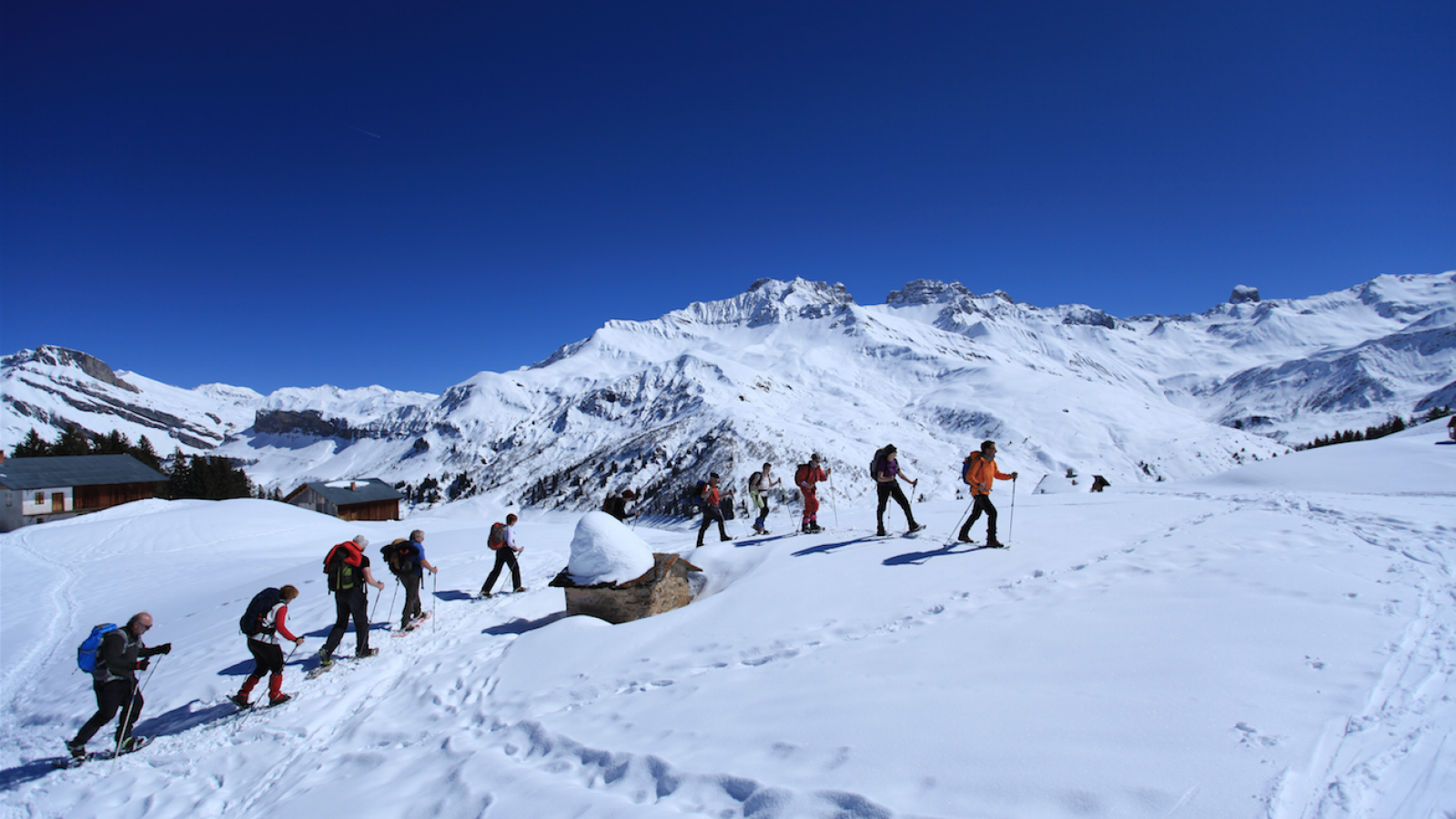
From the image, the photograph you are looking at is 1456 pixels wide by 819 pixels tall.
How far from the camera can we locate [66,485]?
143 feet

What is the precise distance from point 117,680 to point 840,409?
7437 centimetres

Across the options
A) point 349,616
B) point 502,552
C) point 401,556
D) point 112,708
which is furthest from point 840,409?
point 112,708

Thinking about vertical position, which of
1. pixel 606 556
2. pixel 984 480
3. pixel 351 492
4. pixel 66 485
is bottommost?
pixel 606 556

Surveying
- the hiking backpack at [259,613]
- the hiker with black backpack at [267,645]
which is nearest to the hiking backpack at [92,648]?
the hiking backpack at [259,613]

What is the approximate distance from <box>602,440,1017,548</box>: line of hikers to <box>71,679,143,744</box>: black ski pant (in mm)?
8165

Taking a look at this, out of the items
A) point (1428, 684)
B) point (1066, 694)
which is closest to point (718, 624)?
point (1066, 694)

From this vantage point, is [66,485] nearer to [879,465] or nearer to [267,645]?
[267,645]

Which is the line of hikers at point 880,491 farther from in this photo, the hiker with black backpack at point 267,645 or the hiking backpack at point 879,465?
the hiker with black backpack at point 267,645

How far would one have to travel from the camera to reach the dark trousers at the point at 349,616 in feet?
31.5

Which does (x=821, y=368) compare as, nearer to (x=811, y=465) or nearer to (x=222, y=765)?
(x=811, y=465)

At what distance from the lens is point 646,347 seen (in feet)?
486

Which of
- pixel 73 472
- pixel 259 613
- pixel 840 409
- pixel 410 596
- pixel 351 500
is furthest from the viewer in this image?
pixel 840 409

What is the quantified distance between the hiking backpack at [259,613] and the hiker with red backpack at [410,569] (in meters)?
2.56

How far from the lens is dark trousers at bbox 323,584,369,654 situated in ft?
31.5
